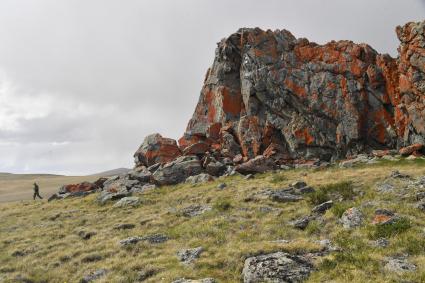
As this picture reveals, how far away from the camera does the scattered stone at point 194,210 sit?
26.6 meters

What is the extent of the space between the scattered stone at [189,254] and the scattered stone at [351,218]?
733cm

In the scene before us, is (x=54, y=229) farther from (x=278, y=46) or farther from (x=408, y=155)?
(x=278, y=46)

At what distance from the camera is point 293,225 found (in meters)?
20.6

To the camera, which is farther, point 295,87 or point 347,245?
Result: point 295,87

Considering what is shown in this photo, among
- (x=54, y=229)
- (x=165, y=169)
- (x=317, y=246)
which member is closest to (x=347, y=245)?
(x=317, y=246)

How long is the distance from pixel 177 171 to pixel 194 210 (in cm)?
1674

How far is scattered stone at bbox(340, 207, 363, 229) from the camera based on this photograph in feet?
62.0

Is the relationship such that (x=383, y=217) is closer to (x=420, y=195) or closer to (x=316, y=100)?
(x=420, y=195)

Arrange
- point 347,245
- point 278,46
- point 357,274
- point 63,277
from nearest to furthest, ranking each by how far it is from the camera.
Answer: point 357,274
point 347,245
point 63,277
point 278,46

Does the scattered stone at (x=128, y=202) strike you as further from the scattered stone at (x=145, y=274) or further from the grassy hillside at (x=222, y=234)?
the scattered stone at (x=145, y=274)

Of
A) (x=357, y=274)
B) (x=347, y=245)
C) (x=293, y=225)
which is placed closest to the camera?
(x=357, y=274)

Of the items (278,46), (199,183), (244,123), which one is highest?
(278,46)

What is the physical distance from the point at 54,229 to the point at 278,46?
3603cm

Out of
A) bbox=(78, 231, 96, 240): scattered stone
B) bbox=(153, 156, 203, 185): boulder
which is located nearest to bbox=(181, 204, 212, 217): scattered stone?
bbox=(78, 231, 96, 240): scattered stone
